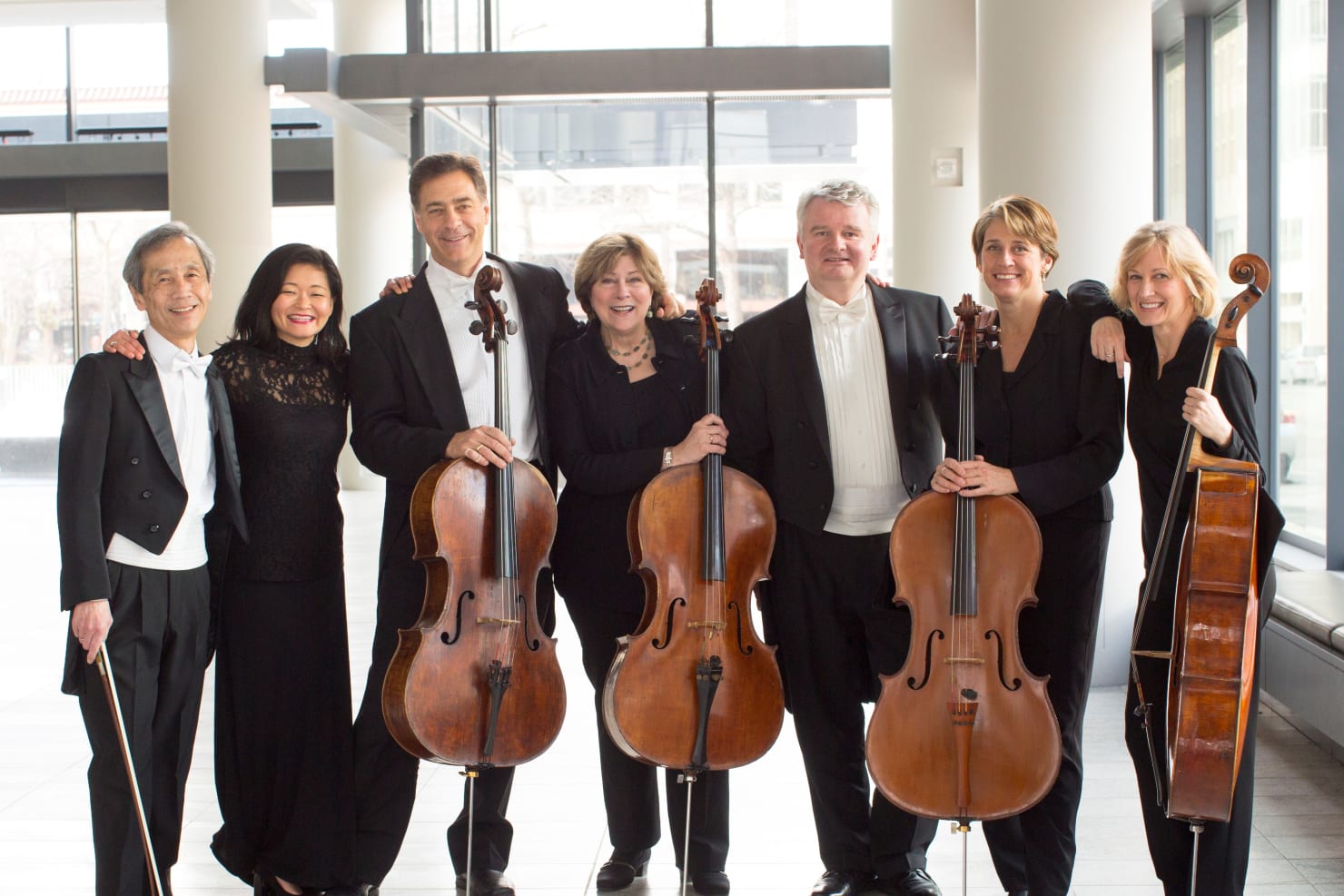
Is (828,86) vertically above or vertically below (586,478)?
above

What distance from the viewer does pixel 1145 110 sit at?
174 inches

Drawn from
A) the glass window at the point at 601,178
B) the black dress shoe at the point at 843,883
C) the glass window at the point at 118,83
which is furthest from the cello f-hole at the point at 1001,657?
the glass window at the point at 118,83

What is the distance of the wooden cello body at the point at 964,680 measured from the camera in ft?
7.62

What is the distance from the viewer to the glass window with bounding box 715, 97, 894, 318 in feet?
31.5

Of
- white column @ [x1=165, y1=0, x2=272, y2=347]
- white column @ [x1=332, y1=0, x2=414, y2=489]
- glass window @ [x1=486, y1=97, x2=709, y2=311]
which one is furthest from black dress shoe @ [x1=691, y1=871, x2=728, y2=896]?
white column @ [x1=332, y1=0, x2=414, y2=489]

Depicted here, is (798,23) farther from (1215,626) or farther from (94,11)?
(1215,626)

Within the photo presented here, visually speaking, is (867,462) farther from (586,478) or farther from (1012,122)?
(1012,122)

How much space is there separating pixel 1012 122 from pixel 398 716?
3119 millimetres

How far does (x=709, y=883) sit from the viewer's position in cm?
283

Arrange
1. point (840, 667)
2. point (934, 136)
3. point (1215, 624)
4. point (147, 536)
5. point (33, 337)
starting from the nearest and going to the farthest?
point (1215, 624) → point (147, 536) → point (840, 667) → point (934, 136) → point (33, 337)

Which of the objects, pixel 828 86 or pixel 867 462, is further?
pixel 828 86

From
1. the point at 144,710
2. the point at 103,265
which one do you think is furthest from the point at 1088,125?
the point at 103,265

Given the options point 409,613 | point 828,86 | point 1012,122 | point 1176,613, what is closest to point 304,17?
point 828,86

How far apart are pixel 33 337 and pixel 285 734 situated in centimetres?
1189
